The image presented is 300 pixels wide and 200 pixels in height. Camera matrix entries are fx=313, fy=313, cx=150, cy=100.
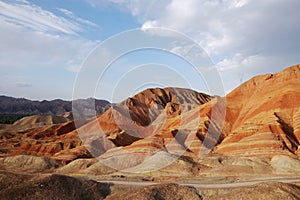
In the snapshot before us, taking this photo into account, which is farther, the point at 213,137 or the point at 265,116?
the point at 213,137

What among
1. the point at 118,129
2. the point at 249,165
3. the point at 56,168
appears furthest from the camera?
the point at 118,129

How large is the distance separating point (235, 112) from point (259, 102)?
8390 mm

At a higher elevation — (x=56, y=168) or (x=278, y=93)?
(x=278, y=93)

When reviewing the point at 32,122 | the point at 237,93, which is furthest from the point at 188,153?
the point at 32,122

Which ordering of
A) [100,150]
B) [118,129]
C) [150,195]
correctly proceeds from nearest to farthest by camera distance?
[150,195]
[100,150]
[118,129]

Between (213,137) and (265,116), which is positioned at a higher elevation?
(265,116)

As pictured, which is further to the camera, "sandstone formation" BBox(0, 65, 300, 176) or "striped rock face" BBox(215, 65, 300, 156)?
"striped rock face" BBox(215, 65, 300, 156)

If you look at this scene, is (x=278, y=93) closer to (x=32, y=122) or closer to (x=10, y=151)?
(x=10, y=151)

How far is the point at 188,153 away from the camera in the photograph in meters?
74.1

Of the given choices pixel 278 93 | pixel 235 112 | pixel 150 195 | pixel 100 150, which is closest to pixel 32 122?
pixel 100 150

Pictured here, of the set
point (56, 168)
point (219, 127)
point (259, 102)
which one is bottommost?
point (56, 168)

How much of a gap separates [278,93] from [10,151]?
8099cm

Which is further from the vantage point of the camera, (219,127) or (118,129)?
(118,129)

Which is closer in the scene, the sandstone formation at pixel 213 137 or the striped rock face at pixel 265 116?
the sandstone formation at pixel 213 137
